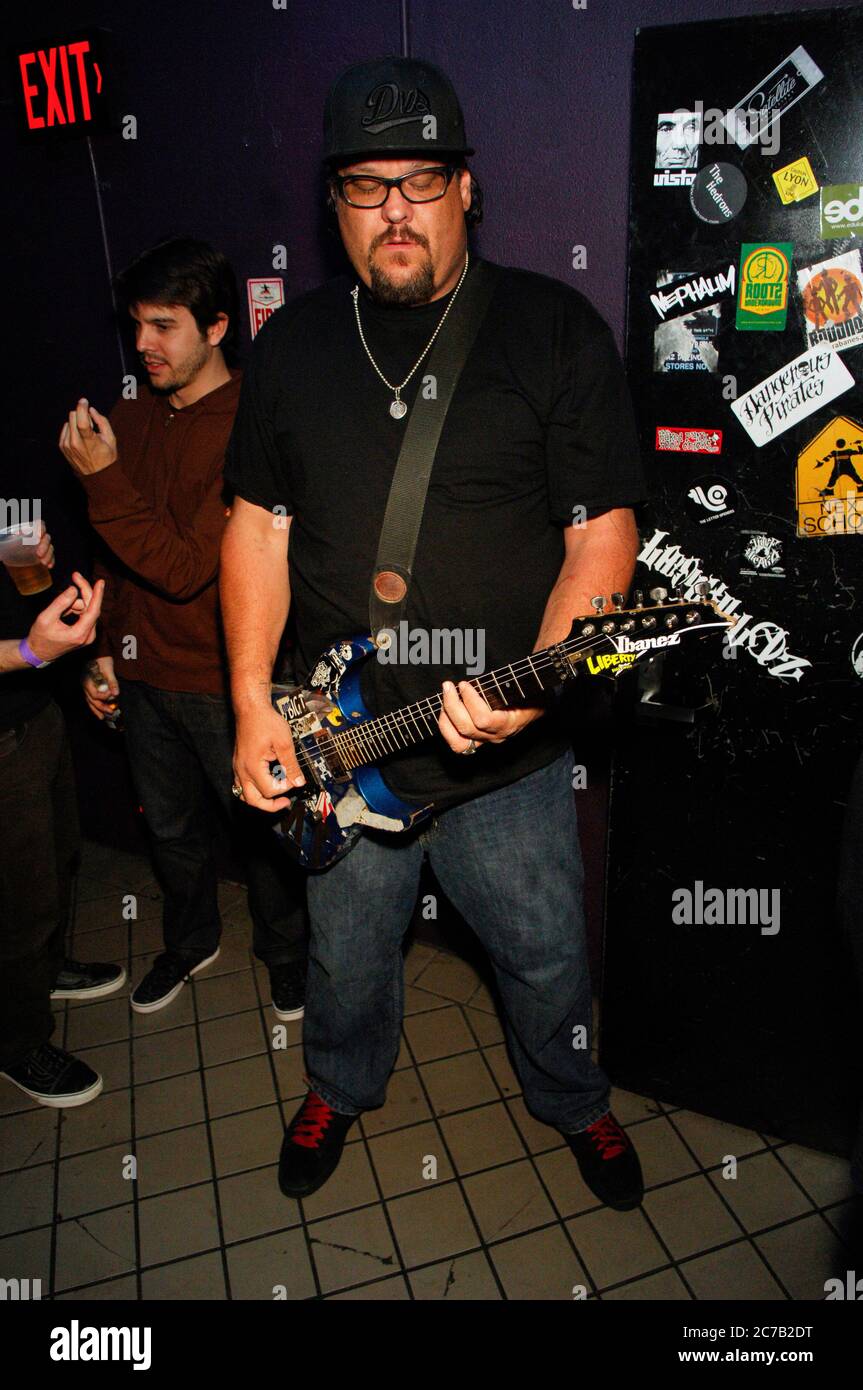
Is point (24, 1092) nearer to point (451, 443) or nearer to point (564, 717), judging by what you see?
point (564, 717)

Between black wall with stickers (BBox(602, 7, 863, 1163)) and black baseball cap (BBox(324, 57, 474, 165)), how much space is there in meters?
0.46

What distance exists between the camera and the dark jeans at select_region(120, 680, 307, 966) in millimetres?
2979

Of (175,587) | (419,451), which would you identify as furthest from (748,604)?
(175,587)

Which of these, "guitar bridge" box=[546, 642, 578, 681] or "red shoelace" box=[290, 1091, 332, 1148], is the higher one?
"guitar bridge" box=[546, 642, 578, 681]

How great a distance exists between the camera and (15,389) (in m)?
3.65

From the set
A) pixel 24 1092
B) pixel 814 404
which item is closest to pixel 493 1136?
pixel 24 1092

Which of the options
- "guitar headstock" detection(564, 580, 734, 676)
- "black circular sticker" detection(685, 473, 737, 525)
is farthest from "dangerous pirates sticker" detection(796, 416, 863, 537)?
"guitar headstock" detection(564, 580, 734, 676)

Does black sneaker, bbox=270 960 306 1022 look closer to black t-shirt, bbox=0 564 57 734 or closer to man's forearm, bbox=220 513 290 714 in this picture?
black t-shirt, bbox=0 564 57 734

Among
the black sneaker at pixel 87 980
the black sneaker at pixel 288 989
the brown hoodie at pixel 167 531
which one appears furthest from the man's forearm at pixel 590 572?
the black sneaker at pixel 87 980

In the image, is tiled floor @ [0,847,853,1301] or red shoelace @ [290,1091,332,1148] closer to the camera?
tiled floor @ [0,847,853,1301]

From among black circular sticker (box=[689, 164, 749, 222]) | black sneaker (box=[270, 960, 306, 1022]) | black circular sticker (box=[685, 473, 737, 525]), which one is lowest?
black sneaker (box=[270, 960, 306, 1022])

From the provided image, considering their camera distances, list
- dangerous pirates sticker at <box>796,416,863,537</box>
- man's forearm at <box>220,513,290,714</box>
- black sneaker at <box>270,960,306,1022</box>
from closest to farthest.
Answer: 1. dangerous pirates sticker at <box>796,416,863,537</box>
2. man's forearm at <box>220,513,290,714</box>
3. black sneaker at <box>270,960,306,1022</box>

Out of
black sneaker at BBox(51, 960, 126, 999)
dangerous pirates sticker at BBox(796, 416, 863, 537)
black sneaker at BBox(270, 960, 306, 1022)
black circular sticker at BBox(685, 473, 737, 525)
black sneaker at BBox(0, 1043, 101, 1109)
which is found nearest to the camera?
dangerous pirates sticker at BBox(796, 416, 863, 537)
